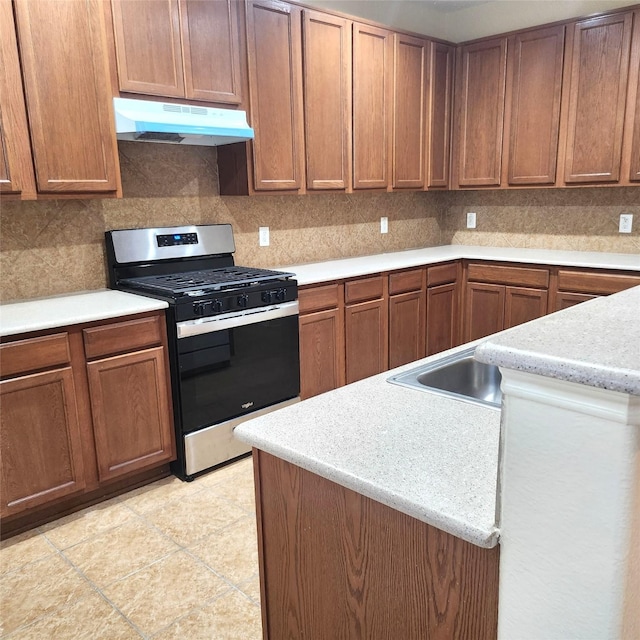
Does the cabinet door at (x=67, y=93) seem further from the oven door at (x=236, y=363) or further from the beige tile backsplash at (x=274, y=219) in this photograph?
the oven door at (x=236, y=363)

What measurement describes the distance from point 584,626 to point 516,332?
39 cm

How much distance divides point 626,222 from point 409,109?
5.54ft

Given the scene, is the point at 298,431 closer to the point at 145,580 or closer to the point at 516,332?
the point at 516,332

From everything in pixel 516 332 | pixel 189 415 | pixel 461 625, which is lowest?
pixel 189 415

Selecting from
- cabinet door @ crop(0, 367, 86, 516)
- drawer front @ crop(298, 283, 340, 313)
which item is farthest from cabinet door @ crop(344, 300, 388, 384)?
cabinet door @ crop(0, 367, 86, 516)

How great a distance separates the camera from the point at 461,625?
96cm

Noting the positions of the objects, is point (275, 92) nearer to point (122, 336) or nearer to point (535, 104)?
point (122, 336)

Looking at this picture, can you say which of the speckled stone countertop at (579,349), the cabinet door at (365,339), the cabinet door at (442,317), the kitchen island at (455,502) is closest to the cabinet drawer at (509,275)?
the cabinet door at (442,317)

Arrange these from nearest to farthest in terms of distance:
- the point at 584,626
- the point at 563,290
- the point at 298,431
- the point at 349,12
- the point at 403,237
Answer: the point at 584,626 → the point at 298,431 → the point at 563,290 → the point at 349,12 → the point at 403,237

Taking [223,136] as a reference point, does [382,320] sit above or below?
below

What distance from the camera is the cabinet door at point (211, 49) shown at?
9.39 feet

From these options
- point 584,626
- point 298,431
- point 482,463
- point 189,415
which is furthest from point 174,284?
point 584,626

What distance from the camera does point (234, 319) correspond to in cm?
288

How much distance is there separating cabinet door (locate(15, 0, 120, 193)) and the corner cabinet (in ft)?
2.29
